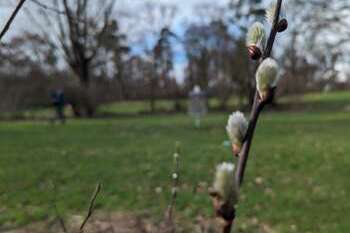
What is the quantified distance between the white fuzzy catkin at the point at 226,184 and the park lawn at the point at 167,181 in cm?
548

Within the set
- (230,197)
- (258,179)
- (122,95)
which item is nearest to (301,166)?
(258,179)

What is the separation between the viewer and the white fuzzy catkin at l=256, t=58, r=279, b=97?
748 millimetres

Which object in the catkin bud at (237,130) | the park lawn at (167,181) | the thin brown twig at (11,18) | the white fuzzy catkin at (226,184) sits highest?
the thin brown twig at (11,18)

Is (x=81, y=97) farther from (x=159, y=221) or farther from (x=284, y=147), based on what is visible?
(x=159, y=221)

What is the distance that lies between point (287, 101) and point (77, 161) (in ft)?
118

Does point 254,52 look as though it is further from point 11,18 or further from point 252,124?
point 11,18

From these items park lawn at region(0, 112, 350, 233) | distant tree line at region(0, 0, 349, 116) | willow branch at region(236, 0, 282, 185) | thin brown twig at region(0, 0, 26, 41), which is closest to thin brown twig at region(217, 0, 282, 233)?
willow branch at region(236, 0, 282, 185)

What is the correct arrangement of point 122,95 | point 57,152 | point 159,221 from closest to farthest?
1. point 159,221
2. point 57,152
3. point 122,95

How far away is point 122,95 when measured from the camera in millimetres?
43125

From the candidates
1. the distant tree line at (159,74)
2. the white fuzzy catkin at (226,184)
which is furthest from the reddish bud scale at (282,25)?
the distant tree line at (159,74)

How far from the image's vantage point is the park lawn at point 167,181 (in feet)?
21.1

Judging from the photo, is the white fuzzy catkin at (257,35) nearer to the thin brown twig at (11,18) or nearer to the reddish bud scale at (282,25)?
the reddish bud scale at (282,25)

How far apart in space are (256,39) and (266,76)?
0.31ft

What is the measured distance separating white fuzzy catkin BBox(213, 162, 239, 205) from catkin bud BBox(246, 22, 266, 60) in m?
0.21
